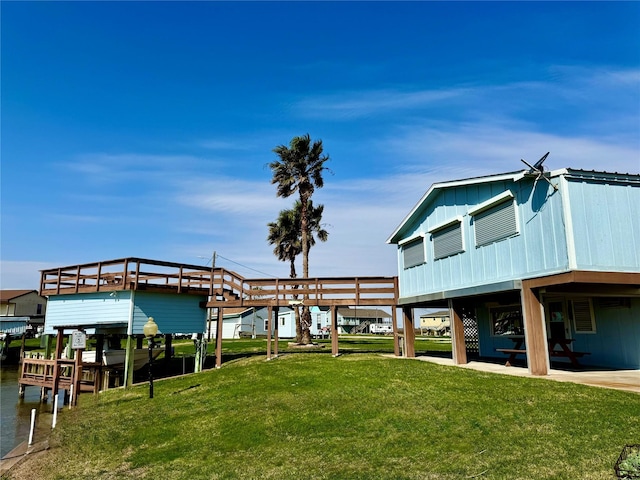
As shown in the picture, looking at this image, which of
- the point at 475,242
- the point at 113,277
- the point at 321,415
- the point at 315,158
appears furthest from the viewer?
the point at 315,158

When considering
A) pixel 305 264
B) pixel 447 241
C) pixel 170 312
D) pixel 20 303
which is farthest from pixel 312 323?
pixel 447 241

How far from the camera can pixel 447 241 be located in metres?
16.7

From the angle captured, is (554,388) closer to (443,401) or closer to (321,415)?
(443,401)

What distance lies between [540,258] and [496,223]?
2138 mm

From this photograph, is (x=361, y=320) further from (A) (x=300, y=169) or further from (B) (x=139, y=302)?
(B) (x=139, y=302)

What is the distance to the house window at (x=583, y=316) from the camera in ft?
48.7

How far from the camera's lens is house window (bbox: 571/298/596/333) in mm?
14829

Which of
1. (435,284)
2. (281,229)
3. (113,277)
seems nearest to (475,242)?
(435,284)

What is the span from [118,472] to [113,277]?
39.5 ft

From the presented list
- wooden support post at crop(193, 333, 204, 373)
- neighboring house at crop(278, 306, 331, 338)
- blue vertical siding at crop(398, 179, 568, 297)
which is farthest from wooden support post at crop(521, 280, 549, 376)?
neighboring house at crop(278, 306, 331, 338)

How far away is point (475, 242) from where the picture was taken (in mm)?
15055

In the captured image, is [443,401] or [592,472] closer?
[592,472]

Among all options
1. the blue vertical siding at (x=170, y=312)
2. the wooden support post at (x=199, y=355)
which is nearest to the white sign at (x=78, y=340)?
the blue vertical siding at (x=170, y=312)

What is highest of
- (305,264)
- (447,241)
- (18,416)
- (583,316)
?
(305,264)
